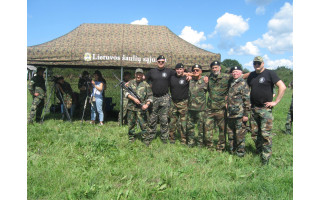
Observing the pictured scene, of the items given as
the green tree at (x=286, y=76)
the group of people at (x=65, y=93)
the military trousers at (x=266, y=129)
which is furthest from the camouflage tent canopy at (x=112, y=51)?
the green tree at (x=286, y=76)

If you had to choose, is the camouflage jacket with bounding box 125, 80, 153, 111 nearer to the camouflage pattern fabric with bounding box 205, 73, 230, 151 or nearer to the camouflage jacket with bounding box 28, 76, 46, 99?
the camouflage pattern fabric with bounding box 205, 73, 230, 151

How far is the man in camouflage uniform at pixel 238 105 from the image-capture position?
5.29 m

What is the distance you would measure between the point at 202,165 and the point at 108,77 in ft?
70.9

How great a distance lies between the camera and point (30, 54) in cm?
828

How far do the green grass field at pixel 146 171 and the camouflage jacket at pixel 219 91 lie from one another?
121cm

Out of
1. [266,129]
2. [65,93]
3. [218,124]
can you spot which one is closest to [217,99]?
[218,124]

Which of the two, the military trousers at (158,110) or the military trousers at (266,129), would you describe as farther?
the military trousers at (158,110)

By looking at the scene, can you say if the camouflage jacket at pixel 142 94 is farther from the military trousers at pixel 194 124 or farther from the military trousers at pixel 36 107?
the military trousers at pixel 36 107

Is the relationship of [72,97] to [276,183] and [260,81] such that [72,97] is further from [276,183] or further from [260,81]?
[276,183]

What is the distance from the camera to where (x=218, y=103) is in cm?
571

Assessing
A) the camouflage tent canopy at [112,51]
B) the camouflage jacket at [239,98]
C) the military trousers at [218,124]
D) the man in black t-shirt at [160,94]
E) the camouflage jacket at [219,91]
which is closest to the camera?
the camouflage jacket at [239,98]

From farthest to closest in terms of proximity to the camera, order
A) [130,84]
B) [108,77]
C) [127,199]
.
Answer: [108,77] → [130,84] → [127,199]

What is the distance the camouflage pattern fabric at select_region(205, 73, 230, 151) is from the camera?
568 cm

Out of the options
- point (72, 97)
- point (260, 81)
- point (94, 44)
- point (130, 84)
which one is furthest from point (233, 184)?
point (72, 97)
